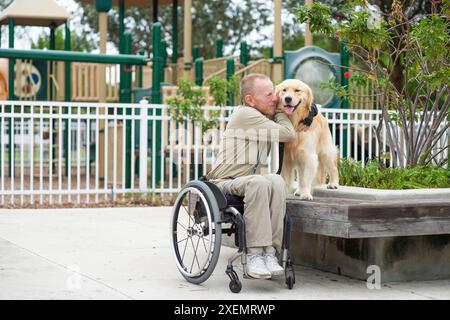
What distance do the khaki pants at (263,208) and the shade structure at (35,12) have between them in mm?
13432

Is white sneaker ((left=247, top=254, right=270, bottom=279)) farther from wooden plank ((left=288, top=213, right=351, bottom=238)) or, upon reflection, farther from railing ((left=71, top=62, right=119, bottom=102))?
railing ((left=71, top=62, right=119, bottom=102))

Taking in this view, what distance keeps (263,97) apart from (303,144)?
0.47 meters

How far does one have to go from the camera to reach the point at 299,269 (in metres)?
6.84

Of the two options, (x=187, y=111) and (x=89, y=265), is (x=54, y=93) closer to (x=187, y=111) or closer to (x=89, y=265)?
(x=187, y=111)

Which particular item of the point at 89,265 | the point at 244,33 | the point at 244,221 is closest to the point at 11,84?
the point at 89,265

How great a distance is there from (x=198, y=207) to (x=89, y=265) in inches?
50.4

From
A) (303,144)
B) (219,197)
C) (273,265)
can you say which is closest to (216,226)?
(219,197)

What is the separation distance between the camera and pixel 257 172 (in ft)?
20.4

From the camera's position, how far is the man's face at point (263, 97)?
20.4ft

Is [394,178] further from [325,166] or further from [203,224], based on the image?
[203,224]

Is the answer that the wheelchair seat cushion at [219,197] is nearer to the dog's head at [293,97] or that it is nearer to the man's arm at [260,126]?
the man's arm at [260,126]

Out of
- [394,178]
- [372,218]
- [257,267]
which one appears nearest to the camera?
[257,267]

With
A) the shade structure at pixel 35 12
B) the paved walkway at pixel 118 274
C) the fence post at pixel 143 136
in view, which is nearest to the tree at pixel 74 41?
the shade structure at pixel 35 12

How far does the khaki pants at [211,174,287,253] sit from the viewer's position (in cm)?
571
